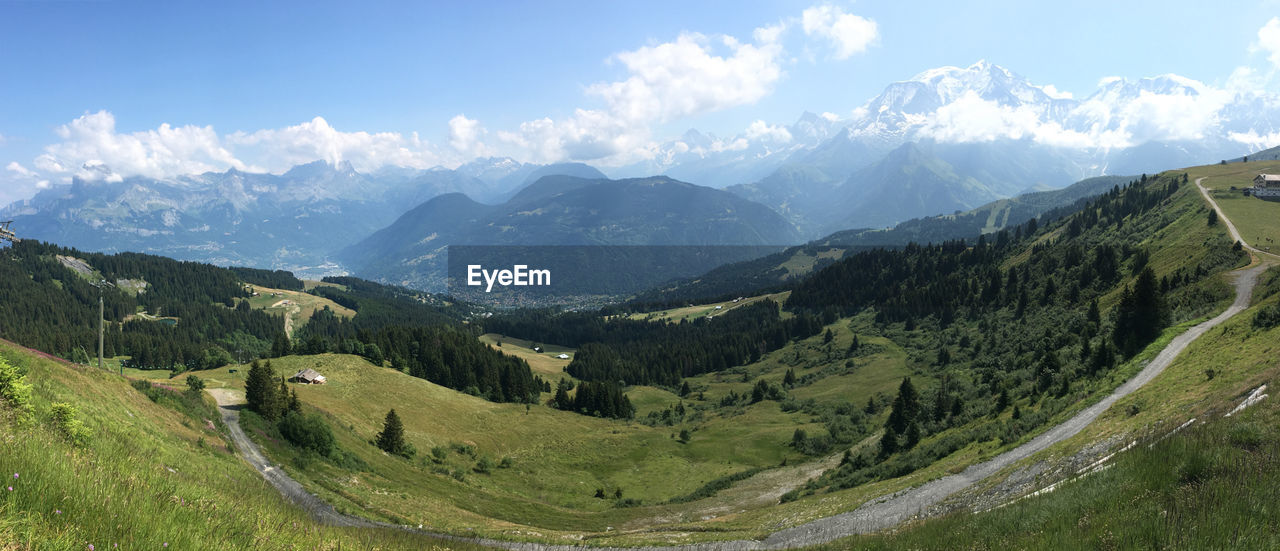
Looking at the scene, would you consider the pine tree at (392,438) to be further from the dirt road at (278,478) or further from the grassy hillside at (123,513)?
the grassy hillside at (123,513)

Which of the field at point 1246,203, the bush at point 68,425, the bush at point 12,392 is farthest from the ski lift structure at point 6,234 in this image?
the field at point 1246,203

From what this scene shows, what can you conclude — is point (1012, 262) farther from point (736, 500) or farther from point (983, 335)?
point (736, 500)

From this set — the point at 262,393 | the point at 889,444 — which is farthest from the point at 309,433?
the point at 889,444

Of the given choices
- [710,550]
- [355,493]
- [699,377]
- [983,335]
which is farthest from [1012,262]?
[355,493]

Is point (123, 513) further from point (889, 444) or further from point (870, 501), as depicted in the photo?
point (889, 444)

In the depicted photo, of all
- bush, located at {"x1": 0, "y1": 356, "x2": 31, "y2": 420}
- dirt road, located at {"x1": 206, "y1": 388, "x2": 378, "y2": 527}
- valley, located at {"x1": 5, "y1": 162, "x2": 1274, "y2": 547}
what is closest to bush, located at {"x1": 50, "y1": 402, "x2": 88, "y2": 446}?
bush, located at {"x1": 0, "y1": 356, "x2": 31, "y2": 420}

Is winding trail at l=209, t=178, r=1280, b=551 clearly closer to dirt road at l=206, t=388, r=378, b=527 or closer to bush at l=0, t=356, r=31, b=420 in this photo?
dirt road at l=206, t=388, r=378, b=527
